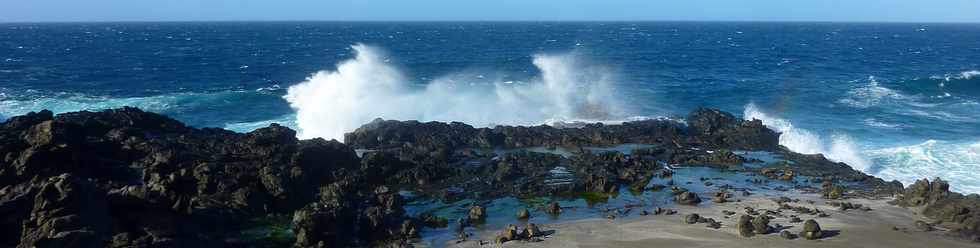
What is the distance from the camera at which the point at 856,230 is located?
1627 cm

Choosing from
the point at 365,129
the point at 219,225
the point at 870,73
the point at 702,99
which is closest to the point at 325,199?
the point at 219,225

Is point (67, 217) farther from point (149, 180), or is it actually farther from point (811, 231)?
point (811, 231)

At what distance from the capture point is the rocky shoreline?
13.6m

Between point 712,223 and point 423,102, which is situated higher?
point 423,102

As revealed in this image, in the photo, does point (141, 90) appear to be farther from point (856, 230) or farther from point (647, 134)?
point (856, 230)

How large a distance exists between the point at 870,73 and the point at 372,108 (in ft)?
141

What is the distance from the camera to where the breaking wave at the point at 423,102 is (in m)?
32.9

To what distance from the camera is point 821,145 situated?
28688 millimetres

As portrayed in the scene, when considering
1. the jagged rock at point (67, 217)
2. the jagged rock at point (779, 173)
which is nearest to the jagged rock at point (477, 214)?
the jagged rock at point (67, 217)

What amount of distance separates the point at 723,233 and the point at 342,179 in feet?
33.2

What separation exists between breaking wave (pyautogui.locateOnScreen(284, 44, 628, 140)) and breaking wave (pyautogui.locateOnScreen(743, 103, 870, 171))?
7.31 metres

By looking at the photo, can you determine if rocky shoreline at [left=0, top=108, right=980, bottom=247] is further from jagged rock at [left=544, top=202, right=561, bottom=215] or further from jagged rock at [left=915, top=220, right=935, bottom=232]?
jagged rock at [left=915, top=220, right=935, bottom=232]

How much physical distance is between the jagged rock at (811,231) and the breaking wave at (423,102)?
1728 centimetres

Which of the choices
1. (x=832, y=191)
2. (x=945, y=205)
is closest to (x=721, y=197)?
(x=832, y=191)
